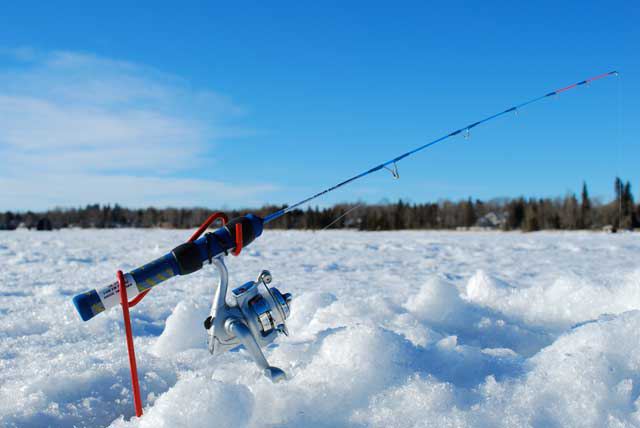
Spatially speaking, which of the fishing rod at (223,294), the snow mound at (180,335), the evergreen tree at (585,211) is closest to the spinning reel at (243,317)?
the fishing rod at (223,294)

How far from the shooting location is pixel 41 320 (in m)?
4.39

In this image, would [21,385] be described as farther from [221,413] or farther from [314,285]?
[314,285]

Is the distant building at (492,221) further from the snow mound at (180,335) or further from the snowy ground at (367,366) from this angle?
the snow mound at (180,335)

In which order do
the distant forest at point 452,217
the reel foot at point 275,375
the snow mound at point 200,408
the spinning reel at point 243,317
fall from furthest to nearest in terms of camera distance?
the distant forest at point 452,217
the spinning reel at point 243,317
the reel foot at point 275,375
the snow mound at point 200,408

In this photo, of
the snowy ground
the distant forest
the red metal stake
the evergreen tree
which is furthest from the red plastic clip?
the evergreen tree

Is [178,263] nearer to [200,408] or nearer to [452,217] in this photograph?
[200,408]

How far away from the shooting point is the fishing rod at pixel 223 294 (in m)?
2.21

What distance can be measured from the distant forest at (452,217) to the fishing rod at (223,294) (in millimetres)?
29990

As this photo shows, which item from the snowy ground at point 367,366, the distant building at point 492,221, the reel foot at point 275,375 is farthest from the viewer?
the distant building at point 492,221

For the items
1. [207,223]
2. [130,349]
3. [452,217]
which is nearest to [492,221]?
[452,217]

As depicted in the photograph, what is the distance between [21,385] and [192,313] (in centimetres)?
117

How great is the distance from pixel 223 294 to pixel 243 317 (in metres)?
0.15

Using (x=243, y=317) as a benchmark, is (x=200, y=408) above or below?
below

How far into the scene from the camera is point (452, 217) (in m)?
49.1
